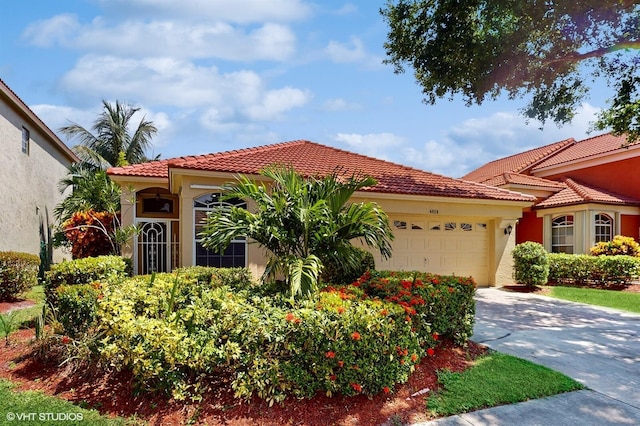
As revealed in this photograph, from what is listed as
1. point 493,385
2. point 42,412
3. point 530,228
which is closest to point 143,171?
point 42,412

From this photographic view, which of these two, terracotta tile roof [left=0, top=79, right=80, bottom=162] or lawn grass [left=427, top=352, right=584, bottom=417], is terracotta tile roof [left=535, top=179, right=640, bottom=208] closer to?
lawn grass [left=427, top=352, right=584, bottom=417]

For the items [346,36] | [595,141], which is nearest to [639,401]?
[346,36]

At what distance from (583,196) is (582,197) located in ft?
0.25

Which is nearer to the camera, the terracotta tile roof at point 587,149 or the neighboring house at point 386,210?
the neighboring house at point 386,210

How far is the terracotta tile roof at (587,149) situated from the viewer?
765 inches

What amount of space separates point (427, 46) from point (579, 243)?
39.3ft

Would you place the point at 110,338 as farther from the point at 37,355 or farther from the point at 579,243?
the point at 579,243

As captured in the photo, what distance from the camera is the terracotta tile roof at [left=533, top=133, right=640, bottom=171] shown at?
19.4m

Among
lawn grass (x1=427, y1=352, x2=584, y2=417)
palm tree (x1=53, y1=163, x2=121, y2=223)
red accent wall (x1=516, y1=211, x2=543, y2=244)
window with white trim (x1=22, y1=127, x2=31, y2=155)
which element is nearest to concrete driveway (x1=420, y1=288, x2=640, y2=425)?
lawn grass (x1=427, y1=352, x2=584, y2=417)

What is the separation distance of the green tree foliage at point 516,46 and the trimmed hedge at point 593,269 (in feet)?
15.9

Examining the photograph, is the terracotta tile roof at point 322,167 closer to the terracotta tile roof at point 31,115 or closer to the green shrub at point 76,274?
the green shrub at point 76,274

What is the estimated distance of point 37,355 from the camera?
5191 mm

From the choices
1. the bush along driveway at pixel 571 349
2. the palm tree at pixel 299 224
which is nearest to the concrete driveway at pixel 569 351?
the bush along driveway at pixel 571 349

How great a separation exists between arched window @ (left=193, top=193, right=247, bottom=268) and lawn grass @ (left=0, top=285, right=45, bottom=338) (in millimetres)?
3693
